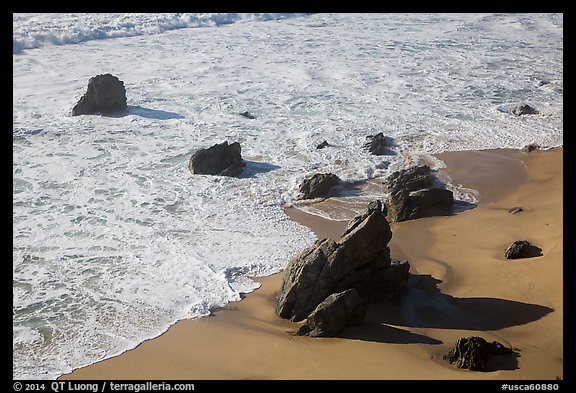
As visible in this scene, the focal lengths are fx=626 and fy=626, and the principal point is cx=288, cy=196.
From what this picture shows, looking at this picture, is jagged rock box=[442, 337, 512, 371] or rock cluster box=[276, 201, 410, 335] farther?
rock cluster box=[276, 201, 410, 335]

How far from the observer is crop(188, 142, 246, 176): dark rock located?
15.6m

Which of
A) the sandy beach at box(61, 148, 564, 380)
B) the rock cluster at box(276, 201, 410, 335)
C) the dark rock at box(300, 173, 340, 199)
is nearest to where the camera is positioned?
the sandy beach at box(61, 148, 564, 380)

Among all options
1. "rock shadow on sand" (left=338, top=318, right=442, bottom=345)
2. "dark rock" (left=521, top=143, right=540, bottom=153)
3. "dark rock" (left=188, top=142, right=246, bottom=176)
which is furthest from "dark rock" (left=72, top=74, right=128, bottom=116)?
"rock shadow on sand" (left=338, top=318, right=442, bottom=345)

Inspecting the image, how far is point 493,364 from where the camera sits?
7.89 meters

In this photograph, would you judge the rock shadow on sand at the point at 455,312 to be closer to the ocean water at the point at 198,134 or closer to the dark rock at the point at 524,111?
the ocean water at the point at 198,134

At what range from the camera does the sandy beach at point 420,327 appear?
795cm

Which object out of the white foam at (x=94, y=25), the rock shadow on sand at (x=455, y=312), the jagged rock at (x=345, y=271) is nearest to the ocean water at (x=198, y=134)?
the white foam at (x=94, y=25)

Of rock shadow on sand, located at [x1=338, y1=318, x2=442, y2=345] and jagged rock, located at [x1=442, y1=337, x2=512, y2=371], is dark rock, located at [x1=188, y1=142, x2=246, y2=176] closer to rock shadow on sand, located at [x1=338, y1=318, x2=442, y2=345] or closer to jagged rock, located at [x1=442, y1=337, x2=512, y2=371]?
rock shadow on sand, located at [x1=338, y1=318, x2=442, y2=345]

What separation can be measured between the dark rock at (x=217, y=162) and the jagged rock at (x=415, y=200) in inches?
162

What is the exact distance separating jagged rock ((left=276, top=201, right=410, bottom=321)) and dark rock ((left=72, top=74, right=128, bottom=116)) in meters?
12.8

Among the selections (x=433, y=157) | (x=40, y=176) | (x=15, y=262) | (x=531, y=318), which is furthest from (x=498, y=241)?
(x=40, y=176)

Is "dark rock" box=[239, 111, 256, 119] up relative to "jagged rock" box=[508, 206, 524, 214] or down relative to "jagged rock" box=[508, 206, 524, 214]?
up
